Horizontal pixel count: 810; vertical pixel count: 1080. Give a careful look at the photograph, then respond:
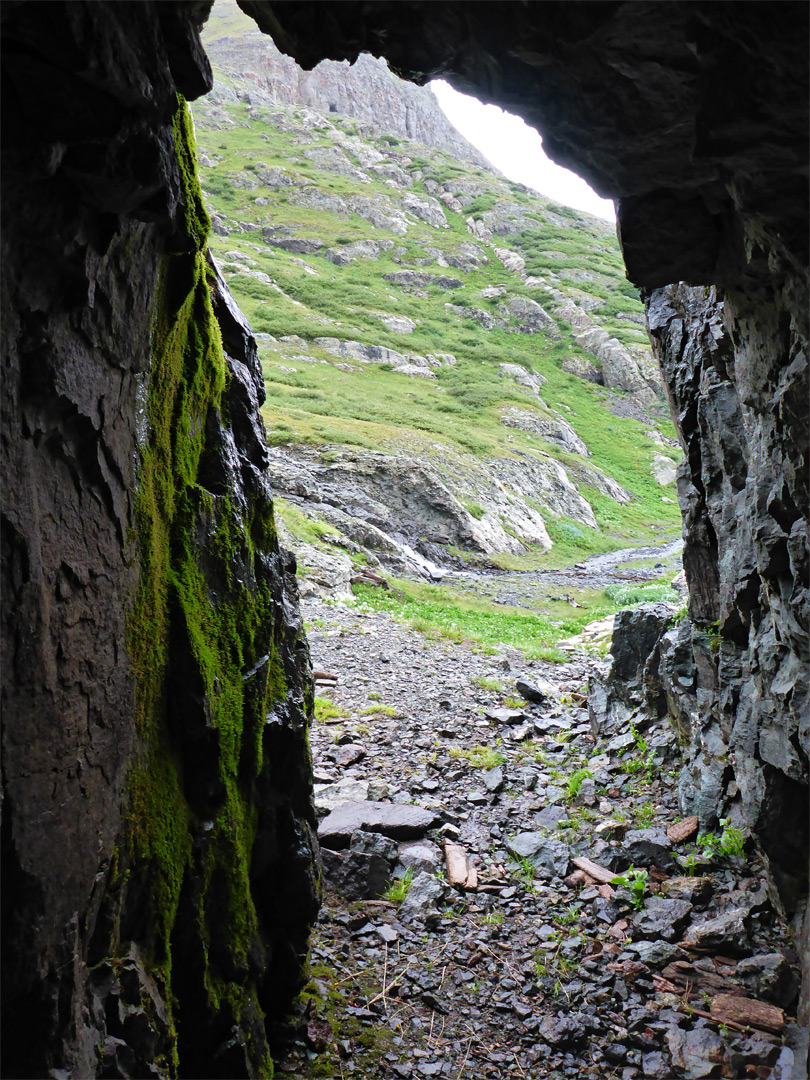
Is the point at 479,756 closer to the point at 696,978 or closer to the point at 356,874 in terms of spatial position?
the point at 356,874

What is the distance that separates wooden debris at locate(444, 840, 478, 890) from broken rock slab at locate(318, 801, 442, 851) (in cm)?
45

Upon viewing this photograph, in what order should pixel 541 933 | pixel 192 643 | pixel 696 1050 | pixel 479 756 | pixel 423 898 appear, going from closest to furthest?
pixel 192 643
pixel 696 1050
pixel 541 933
pixel 423 898
pixel 479 756

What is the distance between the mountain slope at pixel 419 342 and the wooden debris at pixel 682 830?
50.3 feet

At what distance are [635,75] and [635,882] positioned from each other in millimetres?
7157

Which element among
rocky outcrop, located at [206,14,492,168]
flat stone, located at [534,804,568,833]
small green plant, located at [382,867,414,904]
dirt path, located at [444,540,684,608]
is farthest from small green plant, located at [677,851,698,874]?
rocky outcrop, located at [206,14,492,168]

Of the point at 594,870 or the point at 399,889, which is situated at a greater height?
the point at 594,870

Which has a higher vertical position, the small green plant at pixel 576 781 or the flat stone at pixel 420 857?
the small green plant at pixel 576 781

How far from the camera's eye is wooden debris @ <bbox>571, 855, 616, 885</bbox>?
7234 mm

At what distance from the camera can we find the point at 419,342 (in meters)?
67.1

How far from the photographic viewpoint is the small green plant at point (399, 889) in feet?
23.4

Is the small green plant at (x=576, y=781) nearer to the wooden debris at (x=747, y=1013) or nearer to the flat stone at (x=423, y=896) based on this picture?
the flat stone at (x=423, y=896)

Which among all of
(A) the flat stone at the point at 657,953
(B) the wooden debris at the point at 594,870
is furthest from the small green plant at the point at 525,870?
(A) the flat stone at the point at 657,953

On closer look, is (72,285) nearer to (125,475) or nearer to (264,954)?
(125,475)

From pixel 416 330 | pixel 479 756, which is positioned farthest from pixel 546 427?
pixel 479 756
